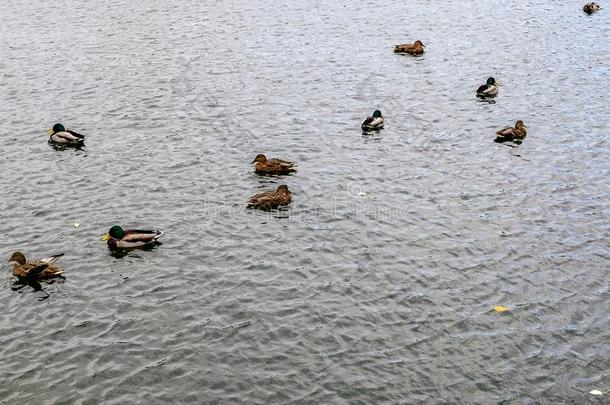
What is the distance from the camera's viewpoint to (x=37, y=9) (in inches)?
1993

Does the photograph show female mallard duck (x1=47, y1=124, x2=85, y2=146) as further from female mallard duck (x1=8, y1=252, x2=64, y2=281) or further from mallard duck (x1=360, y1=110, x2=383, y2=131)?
mallard duck (x1=360, y1=110, x2=383, y2=131)

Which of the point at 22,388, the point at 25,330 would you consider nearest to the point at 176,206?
the point at 25,330

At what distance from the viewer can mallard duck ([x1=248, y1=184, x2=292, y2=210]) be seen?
2431 cm

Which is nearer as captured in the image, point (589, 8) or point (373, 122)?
point (373, 122)

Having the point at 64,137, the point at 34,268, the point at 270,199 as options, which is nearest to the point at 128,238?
the point at 34,268

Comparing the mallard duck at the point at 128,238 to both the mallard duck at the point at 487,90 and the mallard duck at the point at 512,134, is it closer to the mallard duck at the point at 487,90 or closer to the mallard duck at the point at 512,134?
the mallard duck at the point at 512,134

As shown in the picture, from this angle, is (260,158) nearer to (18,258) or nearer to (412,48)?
(18,258)

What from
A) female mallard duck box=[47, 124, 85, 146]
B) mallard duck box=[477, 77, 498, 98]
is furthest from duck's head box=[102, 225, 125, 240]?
mallard duck box=[477, 77, 498, 98]

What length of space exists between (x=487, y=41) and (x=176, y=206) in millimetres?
26337

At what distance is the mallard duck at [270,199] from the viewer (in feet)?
79.8

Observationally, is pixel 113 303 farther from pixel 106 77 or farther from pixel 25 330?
pixel 106 77

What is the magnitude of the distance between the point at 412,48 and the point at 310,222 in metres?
20.3

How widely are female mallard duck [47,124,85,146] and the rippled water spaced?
594mm

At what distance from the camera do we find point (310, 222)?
2380cm
